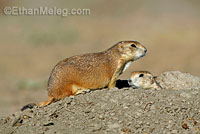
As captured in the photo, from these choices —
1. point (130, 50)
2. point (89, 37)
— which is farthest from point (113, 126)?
point (89, 37)

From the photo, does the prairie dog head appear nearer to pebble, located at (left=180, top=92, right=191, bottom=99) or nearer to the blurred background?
pebble, located at (left=180, top=92, right=191, bottom=99)

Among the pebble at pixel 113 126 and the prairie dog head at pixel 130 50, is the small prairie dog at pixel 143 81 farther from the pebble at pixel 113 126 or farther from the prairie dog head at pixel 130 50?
the pebble at pixel 113 126

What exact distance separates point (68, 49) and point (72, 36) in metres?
3.17

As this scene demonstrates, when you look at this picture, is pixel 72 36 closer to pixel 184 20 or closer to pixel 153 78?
pixel 184 20

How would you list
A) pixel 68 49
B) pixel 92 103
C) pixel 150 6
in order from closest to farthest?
pixel 92 103 < pixel 68 49 < pixel 150 6

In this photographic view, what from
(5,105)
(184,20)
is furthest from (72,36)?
(5,105)

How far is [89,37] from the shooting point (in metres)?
28.1

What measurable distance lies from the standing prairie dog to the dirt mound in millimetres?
501

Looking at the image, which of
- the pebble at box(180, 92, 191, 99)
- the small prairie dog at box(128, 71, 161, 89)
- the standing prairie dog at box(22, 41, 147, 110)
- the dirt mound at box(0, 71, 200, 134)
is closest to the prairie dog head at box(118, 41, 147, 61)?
the standing prairie dog at box(22, 41, 147, 110)

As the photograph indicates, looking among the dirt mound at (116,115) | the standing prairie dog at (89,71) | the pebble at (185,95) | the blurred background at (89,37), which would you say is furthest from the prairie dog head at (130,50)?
the blurred background at (89,37)

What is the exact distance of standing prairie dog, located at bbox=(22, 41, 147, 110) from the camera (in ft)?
28.3

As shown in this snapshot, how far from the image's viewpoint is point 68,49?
25.6m

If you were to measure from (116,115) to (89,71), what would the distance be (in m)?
1.63

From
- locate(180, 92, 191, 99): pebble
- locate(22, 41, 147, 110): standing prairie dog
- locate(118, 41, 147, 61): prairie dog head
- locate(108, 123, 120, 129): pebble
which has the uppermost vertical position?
locate(118, 41, 147, 61): prairie dog head
